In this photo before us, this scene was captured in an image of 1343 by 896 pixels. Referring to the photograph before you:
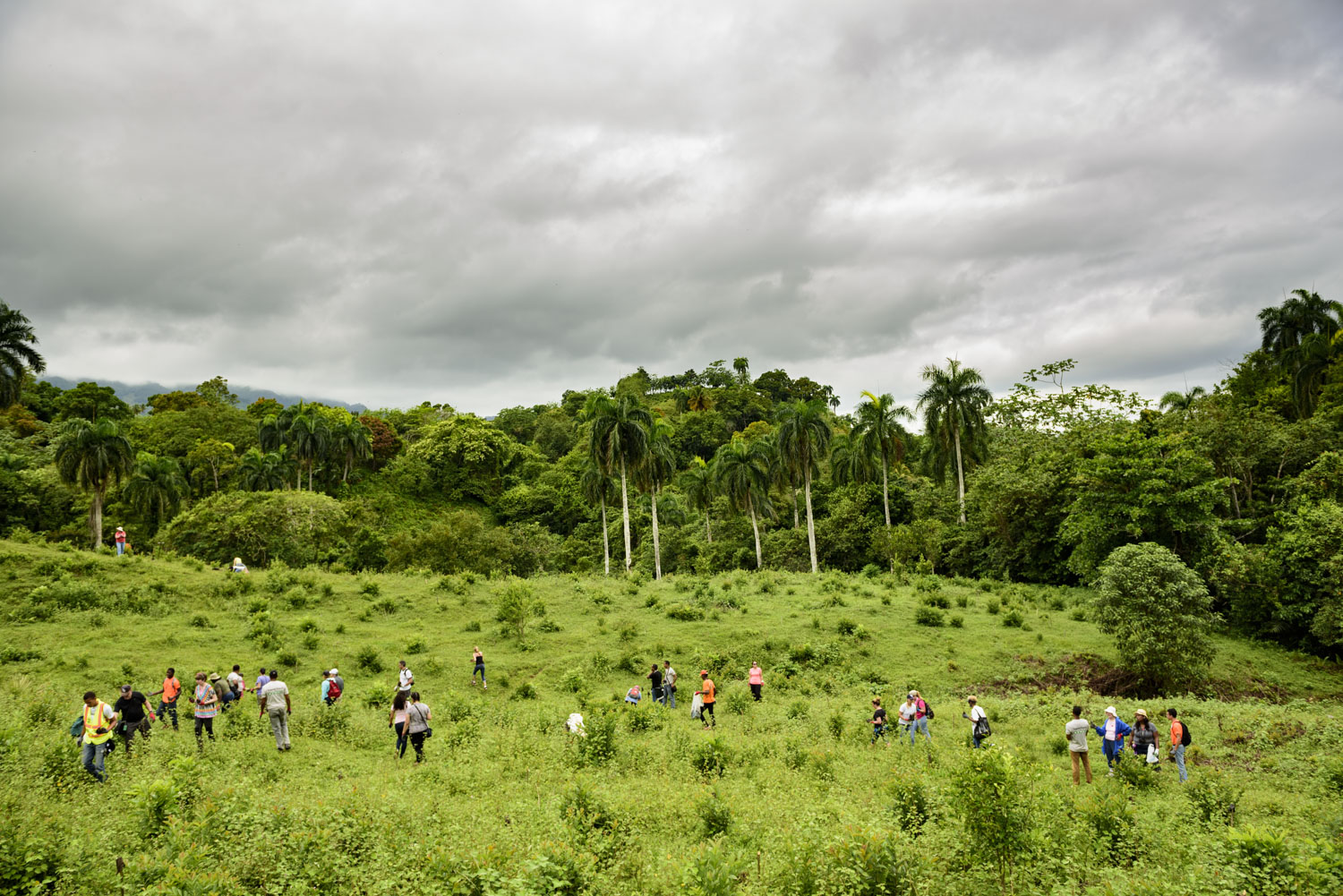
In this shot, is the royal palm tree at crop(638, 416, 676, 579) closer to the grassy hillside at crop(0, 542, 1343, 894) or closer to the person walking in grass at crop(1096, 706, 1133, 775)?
the grassy hillside at crop(0, 542, 1343, 894)

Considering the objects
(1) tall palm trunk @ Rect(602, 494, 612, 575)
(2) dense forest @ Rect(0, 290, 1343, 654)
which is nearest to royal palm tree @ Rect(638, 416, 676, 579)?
(2) dense forest @ Rect(0, 290, 1343, 654)

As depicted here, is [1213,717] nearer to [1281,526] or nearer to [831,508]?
[1281,526]

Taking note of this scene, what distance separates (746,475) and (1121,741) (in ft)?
126

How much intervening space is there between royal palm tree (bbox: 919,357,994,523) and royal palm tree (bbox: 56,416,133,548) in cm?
5552

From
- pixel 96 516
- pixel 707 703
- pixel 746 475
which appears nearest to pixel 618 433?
pixel 746 475

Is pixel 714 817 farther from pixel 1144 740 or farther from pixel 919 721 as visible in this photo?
pixel 1144 740

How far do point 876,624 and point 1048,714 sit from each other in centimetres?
940

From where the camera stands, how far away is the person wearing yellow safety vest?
12711 mm

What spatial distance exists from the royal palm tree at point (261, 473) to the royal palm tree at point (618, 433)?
32.5m

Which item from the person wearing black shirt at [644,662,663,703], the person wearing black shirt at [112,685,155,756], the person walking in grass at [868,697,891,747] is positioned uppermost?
the person wearing black shirt at [112,685,155,756]

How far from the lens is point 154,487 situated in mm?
51281

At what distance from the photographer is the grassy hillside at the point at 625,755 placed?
→ 8383mm

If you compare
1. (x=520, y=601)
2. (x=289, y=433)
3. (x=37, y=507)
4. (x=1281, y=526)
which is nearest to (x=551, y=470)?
(x=289, y=433)

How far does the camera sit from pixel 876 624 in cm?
2916
